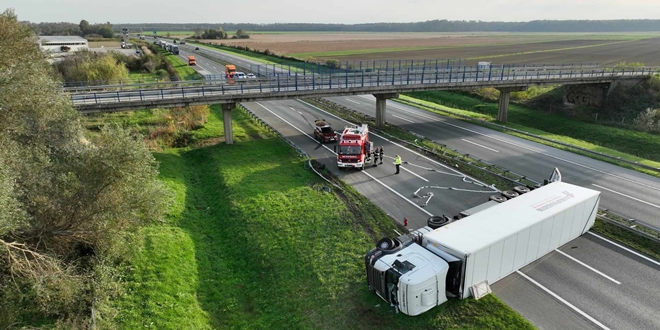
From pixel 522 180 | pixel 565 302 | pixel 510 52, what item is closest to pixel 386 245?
pixel 565 302

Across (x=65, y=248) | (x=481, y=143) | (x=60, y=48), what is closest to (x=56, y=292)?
(x=65, y=248)

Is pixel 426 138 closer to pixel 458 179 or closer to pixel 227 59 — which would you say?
pixel 458 179

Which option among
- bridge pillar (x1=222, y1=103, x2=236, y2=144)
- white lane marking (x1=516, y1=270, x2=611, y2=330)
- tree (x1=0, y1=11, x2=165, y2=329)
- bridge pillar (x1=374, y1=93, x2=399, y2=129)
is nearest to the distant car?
bridge pillar (x1=374, y1=93, x2=399, y2=129)

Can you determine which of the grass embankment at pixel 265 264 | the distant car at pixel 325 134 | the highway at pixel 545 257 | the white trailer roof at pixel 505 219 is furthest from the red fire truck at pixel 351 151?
the white trailer roof at pixel 505 219

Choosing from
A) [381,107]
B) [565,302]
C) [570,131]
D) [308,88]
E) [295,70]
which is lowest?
[570,131]

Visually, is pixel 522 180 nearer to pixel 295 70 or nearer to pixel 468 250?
pixel 468 250

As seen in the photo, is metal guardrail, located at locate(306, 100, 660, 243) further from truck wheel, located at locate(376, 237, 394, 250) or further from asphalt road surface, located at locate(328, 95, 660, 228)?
truck wheel, located at locate(376, 237, 394, 250)

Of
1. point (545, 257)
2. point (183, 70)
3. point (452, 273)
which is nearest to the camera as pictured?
point (452, 273)
